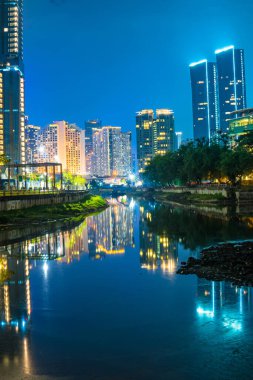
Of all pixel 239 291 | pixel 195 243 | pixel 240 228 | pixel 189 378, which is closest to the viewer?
pixel 189 378

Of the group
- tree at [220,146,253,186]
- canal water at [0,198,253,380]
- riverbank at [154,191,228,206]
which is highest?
tree at [220,146,253,186]

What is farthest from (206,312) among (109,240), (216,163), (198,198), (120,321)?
(216,163)

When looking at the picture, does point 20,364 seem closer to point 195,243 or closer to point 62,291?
point 62,291

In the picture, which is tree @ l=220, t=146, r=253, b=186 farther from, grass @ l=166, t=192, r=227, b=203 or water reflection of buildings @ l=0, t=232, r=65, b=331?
water reflection of buildings @ l=0, t=232, r=65, b=331

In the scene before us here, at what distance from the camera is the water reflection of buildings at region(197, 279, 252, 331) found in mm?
20469

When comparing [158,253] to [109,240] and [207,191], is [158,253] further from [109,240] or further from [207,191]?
[207,191]

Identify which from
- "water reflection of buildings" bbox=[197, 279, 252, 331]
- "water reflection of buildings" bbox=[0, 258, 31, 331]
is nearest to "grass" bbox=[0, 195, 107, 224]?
"water reflection of buildings" bbox=[0, 258, 31, 331]

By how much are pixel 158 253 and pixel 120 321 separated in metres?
20.7

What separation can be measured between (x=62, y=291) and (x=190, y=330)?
10452 millimetres

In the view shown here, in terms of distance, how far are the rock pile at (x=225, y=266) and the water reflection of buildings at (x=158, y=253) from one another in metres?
1.72

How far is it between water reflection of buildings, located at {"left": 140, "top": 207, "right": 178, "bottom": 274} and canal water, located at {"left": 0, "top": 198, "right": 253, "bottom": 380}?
0.16 metres

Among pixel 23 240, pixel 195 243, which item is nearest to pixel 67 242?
pixel 23 240

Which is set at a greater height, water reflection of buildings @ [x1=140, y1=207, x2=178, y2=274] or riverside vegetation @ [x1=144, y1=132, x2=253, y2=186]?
riverside vegetation @ [x1=144, y1=132, x2=253, y2=186]

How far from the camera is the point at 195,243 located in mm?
46531
